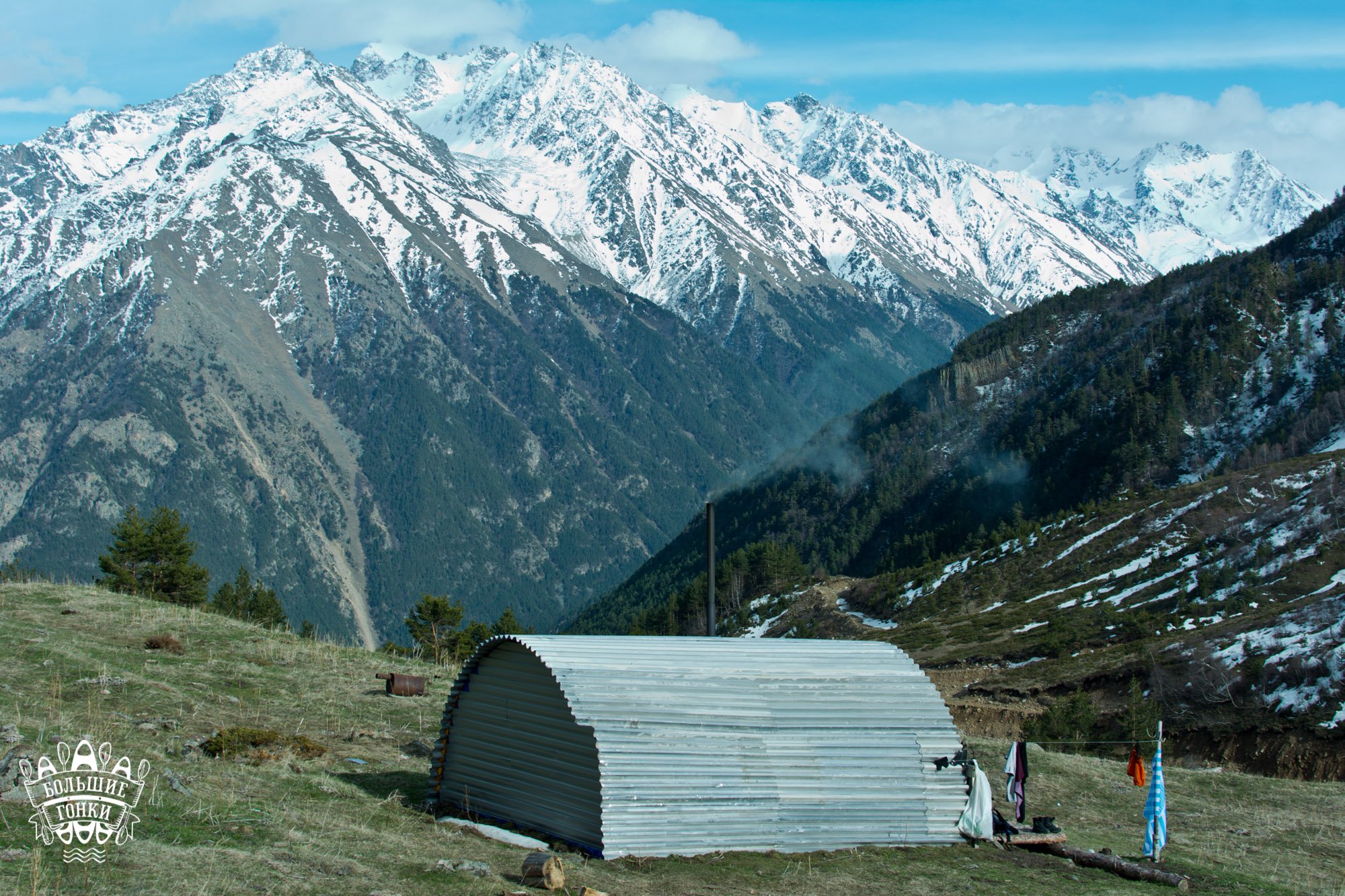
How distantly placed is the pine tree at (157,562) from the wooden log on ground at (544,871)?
51843mm

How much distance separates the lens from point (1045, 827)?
2683 centimetres

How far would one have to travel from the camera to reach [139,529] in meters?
71.8

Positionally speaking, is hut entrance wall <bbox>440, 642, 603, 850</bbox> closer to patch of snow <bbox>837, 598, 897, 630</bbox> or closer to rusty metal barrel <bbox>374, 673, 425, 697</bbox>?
rusty metal barrel <bbox>374, 673, 425, 697</bbox>

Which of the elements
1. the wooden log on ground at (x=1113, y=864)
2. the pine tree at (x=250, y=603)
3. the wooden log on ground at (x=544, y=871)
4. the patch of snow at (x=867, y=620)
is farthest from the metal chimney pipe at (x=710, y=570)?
the patch of snow at (x=867, y=620)

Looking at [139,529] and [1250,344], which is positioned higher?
[1250,344]

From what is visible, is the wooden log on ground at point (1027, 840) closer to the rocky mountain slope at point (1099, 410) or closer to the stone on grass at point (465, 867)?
the stone on grass at point (465, 867)

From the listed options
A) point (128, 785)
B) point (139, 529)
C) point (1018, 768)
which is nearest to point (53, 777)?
point (128, 785)

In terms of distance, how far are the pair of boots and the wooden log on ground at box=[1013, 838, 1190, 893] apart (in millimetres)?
502

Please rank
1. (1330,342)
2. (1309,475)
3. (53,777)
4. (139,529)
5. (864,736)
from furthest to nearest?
1. (1330,342)
2. (1309,475)
3. (139,529)
4. (864,736)
5. (53,777)

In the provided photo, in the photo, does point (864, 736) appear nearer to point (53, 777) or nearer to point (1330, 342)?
point (53, 777)

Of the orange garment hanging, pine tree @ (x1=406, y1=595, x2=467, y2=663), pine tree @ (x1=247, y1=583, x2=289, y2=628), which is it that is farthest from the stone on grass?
pine tree @ (x1=247, y1=583, x2=289, y2=628)

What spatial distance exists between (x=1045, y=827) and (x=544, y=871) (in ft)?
40.9

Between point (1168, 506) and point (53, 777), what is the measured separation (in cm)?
9526

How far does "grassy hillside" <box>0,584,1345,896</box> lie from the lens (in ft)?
63.3
